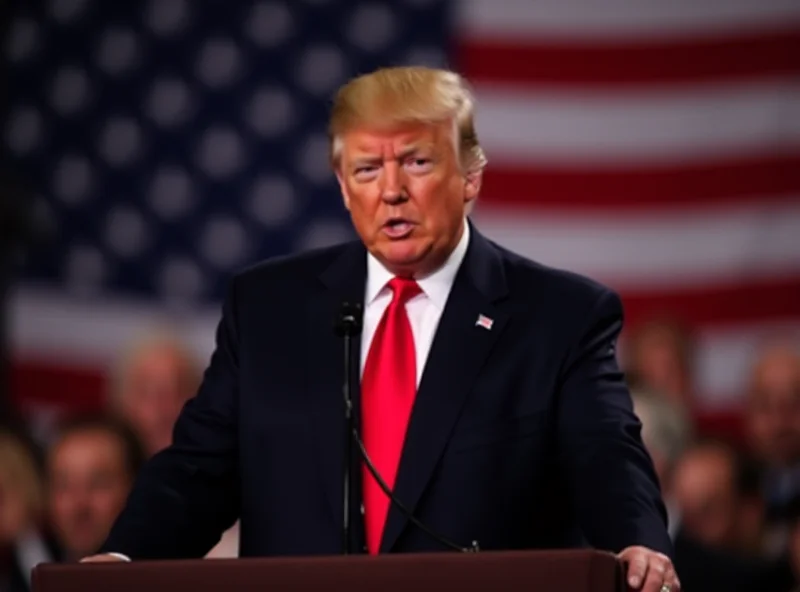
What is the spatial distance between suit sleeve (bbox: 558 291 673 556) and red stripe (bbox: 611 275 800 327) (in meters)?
3.99

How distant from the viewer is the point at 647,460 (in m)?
3.40

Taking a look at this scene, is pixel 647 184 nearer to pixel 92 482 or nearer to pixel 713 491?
pixel 713 491

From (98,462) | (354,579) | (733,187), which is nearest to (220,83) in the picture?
(733,187)

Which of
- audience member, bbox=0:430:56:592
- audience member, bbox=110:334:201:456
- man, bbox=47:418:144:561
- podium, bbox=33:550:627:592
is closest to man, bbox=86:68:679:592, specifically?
podium, bbox=33:550:627:592

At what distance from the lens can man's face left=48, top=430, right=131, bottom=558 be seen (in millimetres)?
5344

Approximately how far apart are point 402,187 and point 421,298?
0.78ft

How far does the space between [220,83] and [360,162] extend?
173 inches

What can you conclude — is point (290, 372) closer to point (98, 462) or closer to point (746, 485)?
point (98, 462)

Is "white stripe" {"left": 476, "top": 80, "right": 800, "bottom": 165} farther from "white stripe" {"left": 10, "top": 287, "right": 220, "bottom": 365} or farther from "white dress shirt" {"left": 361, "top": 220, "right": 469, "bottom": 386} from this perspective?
"white dress shirt" {"left": 361, "top": 220, "right": 469, "bottom": 386}

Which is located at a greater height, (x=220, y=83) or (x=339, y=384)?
(x=220, y=83)

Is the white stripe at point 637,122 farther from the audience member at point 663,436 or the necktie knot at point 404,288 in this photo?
the necktie knot at point 404,288

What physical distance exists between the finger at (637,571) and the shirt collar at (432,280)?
0.64 m

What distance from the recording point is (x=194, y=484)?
3.48 m

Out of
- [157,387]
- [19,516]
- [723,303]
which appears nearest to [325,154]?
[723,303]
